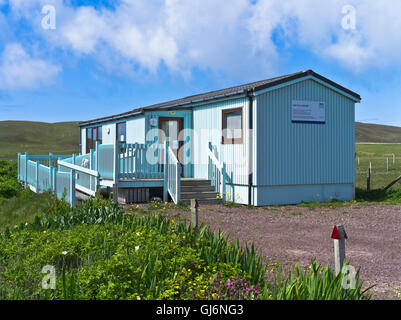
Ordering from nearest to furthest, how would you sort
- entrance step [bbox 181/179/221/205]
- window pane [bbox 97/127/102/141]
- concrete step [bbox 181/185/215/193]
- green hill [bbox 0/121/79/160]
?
1. entrance step [bbox 181/179/221/205]
2. concrete step [bbox 181/185/215/193]
3. window pane [bbox 97/127/102/141]
4. green hill [bbox 0/121/79/160]

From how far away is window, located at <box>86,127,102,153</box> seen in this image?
63.9 ft

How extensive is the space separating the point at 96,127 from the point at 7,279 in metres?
16.0

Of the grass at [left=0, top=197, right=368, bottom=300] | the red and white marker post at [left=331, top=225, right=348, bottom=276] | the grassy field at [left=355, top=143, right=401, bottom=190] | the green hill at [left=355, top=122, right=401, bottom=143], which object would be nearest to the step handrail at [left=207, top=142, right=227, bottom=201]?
the grass at [left=0, top=197, right=368, bottom=300]

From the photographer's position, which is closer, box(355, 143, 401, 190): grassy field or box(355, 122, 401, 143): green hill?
box(355, 143, 401, 190): grassy field

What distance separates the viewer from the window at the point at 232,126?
516 inches

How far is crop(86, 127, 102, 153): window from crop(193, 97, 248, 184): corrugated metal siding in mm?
6131

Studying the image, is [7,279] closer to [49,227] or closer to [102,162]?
[49,227]

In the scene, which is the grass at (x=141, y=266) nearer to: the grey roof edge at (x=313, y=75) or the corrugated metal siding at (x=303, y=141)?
the corrugated metal siding at (x=303, y=141)

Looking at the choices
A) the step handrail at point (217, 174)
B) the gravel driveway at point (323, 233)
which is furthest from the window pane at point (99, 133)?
the gravel driveway at point (323, 233)

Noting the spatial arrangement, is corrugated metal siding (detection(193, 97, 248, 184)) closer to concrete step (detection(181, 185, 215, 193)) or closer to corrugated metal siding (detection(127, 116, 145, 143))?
concrete step (detection(181, 185, 215, 193))

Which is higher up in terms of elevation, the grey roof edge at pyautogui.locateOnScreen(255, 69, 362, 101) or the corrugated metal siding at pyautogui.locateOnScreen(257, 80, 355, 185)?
the grey roof edge at pyautogui.locateOnScreen(255, 69, 362, 101)

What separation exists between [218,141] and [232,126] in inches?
32.1

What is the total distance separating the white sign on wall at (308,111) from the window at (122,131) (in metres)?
6.62

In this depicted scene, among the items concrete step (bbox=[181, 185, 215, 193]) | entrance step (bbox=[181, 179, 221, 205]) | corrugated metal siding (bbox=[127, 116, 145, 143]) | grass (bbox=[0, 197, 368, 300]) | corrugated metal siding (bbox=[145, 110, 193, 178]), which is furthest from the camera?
corrugated metal siding (bbox=[145, 110, 193, 178])
